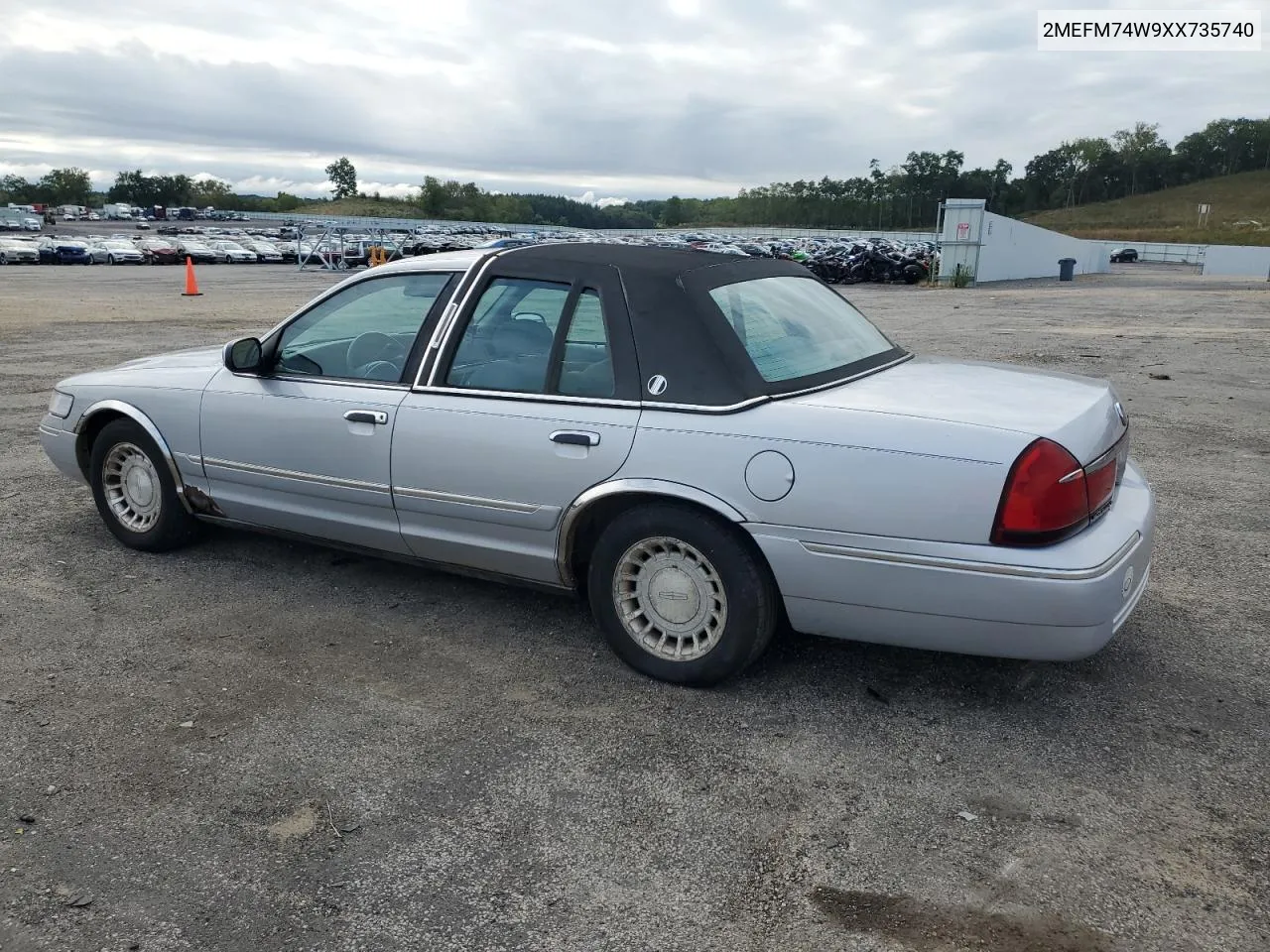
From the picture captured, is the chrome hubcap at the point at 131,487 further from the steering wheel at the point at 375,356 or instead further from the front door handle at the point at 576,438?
the front door handle at the point at 576,438

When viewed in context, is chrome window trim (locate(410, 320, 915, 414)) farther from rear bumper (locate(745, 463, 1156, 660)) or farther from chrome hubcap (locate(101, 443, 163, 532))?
chrome hubcap (locate(101, 443, 163, 532))

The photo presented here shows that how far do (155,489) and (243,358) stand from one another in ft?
3.26

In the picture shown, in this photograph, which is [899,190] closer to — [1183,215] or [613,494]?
[1183,215]

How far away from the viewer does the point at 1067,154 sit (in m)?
138

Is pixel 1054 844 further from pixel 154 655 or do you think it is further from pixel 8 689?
pixel 8 689

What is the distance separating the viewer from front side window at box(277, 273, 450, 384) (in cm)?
438

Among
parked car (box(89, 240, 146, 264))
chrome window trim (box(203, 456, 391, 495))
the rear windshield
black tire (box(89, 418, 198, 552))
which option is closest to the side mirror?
chrome window trim (box(203, 456, 391, 495))

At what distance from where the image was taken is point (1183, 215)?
111562 millimetres

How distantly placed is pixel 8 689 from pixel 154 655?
1.63 feet

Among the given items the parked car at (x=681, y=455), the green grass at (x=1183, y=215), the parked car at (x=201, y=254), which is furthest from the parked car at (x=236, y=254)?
the green grass at (x=1183, y=215)

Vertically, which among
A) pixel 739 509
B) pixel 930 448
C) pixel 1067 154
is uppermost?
pixel 1067 154

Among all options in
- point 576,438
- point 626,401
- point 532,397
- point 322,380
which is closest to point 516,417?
point 532,397

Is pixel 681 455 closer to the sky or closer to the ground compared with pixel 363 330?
closer to the ground

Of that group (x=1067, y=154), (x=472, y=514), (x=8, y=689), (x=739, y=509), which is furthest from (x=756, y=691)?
(x=1067, y=154)
